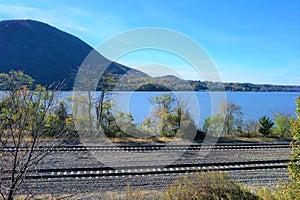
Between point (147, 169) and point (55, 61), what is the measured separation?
46.6 metres

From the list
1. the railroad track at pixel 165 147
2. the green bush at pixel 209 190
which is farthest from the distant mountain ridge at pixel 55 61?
the green bush at pixel 209 190

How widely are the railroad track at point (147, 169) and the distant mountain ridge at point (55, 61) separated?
3737mm

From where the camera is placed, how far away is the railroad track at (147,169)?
26.2 ft

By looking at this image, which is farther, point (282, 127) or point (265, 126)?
point (282, 127)

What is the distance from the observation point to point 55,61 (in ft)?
166

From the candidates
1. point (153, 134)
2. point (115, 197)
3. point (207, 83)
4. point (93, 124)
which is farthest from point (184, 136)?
point (115, 197)

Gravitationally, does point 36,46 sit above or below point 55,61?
above

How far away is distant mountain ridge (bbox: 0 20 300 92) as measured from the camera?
1543 centimetres

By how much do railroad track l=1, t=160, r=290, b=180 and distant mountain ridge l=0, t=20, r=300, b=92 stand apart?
12.3 ft

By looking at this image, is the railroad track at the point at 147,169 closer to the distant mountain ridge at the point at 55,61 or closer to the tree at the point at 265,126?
the distant mountain ridge at the point at 55,61

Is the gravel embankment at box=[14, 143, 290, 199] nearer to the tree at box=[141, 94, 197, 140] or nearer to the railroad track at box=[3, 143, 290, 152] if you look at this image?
the railroad track at box=[3, 143, 290, 152]

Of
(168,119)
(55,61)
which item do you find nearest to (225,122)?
(168,119)

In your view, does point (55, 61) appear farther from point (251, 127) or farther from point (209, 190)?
point (209, 190)

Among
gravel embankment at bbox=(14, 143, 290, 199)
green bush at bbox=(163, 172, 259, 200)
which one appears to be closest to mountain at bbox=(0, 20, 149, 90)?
gravel embankment at bbox=(14, 143, 290, 199)
